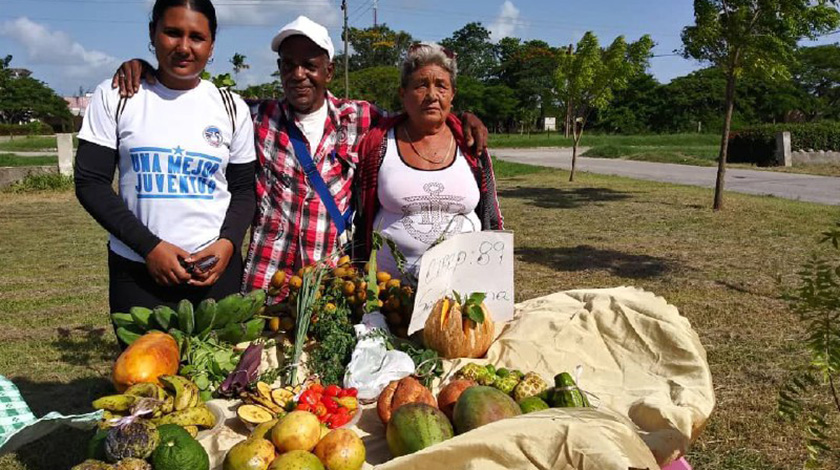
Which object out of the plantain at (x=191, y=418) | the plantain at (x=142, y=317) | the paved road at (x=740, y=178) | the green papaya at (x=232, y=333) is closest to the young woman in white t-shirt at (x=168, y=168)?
the plantain at (x=142, y=317)

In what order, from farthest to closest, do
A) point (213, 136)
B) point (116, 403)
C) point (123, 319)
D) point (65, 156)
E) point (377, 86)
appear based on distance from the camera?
point (377, 86) < point (65, 156) < point (213, 136) < point (123, 319) < point (116, 403)

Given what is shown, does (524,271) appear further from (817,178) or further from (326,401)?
(817,178)

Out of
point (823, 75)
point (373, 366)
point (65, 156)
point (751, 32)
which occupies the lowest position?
point (373, 366)

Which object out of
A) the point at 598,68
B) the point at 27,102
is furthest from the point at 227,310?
the point at 27,102

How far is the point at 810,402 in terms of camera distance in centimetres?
399

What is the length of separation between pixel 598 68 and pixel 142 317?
1675 centimetres

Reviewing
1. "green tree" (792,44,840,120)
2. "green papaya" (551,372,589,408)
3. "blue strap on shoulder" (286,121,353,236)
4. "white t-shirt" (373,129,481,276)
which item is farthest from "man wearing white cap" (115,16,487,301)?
"green tree" (792,44,840,120)

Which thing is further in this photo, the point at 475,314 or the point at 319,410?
the point at 475,314

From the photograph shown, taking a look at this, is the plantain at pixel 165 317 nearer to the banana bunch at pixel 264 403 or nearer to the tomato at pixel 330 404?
the banana bunch at pixel 264 403

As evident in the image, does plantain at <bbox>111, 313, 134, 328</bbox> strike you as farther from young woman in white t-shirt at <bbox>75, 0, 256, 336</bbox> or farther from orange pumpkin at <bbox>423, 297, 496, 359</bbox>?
orange pumpkin at <bbox>423, 297, 496, 359</bbox>

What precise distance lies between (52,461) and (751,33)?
1091 centimetres

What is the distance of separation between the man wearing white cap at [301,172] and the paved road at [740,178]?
12721 millimetres

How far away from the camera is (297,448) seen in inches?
71.3

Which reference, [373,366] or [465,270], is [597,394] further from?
[373,366]
